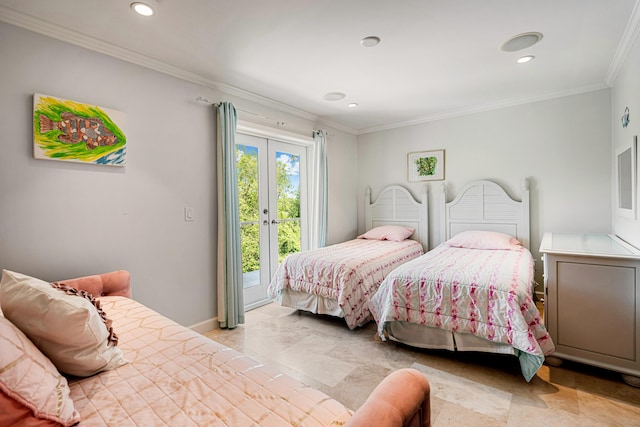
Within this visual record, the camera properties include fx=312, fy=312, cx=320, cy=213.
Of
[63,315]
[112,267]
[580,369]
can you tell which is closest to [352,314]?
[580,369]

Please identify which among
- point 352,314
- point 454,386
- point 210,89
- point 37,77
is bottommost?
point 454,386

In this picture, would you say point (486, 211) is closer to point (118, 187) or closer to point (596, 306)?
point (596, 306)

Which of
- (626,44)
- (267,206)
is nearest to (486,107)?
(626,44)

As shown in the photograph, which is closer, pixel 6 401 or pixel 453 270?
pixel 6 401

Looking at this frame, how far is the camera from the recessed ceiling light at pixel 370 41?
7.58 feet

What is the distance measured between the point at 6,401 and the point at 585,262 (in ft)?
9.76

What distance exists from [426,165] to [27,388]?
4513 millimetres

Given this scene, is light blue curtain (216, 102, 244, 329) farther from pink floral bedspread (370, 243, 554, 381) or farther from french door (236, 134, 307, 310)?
pink floral bedspread (370, 243, 554, 381)

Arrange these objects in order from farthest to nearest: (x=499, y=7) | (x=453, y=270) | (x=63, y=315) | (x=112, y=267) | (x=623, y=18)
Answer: (x=453, y=270) → (x=112, y=267) → (x=623, y=18) → (x=499, y=7) → (x=63, y=315)

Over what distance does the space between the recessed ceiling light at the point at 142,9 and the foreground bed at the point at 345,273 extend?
7.88 ft

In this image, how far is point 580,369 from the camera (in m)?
2.23

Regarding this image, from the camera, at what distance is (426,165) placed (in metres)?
4.53

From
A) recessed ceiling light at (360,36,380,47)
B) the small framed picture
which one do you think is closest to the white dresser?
recessed ceiling light at (360,36,380,47)

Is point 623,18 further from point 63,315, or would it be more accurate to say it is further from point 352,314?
point 63,315
